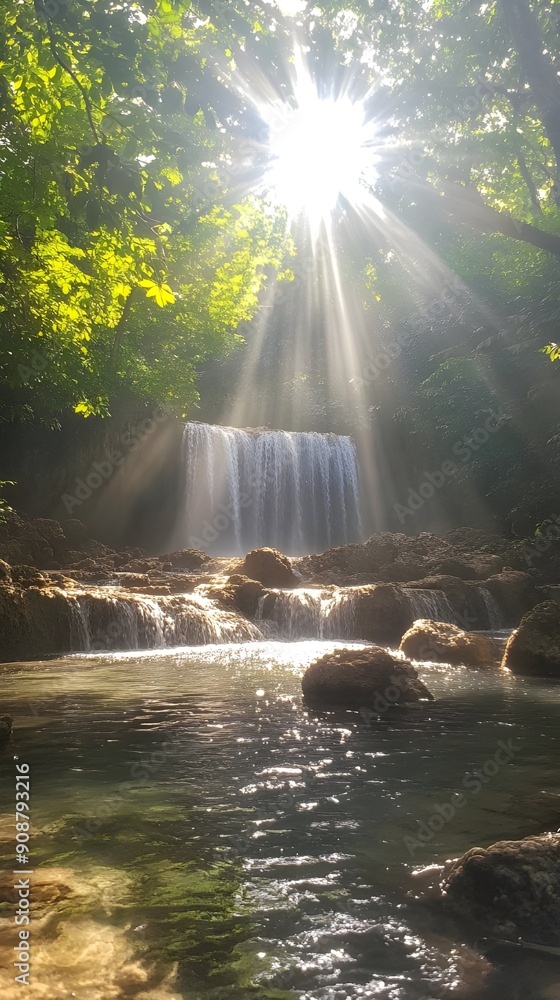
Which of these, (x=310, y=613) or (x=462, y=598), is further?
(x=462, y=598)

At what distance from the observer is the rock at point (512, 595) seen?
60.1 ft

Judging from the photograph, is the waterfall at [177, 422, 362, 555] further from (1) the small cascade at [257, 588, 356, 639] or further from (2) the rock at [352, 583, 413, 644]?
(2) the rock at [352, 583, 413, 644]

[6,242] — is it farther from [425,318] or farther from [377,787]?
[425,318]

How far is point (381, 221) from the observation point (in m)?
13.8

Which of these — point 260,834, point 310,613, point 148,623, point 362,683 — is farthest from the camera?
point 310,613

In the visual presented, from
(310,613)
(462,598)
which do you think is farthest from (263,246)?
(462,598)

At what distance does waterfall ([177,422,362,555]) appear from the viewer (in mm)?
33156

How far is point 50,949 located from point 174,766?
2.81 meters

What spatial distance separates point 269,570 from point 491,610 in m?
6.50

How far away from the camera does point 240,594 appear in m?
17.4

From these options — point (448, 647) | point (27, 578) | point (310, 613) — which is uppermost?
point (27, 578)

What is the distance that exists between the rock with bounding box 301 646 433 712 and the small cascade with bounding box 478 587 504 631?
1051 cm

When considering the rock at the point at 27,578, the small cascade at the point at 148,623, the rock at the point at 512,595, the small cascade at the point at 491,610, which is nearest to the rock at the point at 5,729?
the small cascade at the point at 148,623

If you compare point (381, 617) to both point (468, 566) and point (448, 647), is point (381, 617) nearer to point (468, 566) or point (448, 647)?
point (448, 647)
